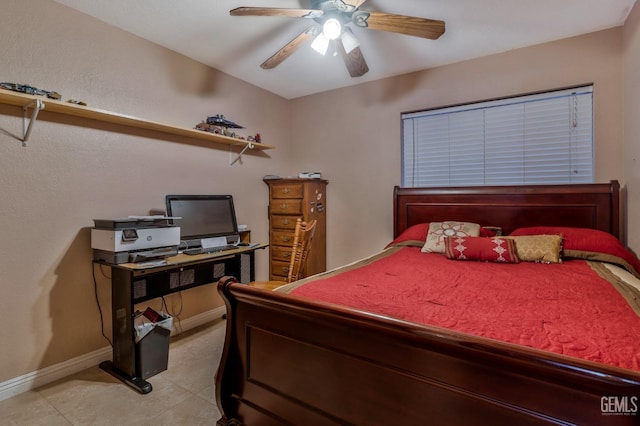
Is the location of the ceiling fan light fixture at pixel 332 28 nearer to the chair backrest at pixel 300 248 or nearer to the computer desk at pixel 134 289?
the chair backrest at pixel 300 248

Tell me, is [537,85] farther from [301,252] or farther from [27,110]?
[27,110]

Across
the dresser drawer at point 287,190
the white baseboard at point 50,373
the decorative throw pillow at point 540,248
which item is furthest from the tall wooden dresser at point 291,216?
the decorative throw pillow at point 540,248

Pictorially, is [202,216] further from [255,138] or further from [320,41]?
[320,41]

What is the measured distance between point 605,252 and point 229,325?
246cm

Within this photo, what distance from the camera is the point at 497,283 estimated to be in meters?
1.69

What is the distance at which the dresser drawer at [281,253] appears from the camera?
3584mm

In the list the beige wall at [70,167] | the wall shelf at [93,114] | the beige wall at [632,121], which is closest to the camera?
the wall shelf at [93,114]

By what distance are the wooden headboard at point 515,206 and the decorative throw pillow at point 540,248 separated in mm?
477

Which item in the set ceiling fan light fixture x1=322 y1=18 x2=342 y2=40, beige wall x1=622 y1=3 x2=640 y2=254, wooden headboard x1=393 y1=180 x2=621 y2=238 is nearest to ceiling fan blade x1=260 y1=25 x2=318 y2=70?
ceiling fan light fixture x1=322 y1=18 x2=342 y2=40

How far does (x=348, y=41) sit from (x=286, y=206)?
1902 millimetres

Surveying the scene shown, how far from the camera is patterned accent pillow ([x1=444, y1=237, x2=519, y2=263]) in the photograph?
223 centimetres

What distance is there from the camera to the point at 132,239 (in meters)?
2.07

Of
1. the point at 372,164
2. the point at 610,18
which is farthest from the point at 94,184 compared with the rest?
the point at 610,18

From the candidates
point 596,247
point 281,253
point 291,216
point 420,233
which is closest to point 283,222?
point 291,216
